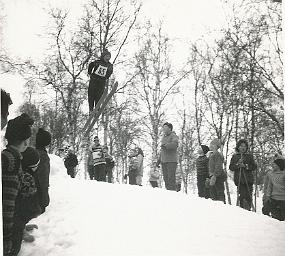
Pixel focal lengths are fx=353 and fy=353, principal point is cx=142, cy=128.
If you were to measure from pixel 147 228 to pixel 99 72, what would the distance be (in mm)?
1947

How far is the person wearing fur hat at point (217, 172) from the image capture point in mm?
2924

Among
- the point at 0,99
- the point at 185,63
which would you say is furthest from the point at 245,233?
the point at 185,63

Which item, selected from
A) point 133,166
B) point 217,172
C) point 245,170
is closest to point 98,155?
point 133,166

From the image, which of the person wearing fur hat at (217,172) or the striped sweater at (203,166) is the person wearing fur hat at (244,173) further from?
the striped sweater at (203,166)

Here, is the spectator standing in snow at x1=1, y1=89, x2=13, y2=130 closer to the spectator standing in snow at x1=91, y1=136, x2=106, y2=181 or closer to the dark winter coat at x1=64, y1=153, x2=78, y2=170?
the dark winter coat at x1=64, y1=153, x2=78, y2=170

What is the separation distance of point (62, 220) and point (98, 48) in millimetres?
2802

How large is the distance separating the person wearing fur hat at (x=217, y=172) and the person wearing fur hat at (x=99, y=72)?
1221mm

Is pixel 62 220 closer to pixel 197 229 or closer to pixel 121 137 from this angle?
pixel 197 229

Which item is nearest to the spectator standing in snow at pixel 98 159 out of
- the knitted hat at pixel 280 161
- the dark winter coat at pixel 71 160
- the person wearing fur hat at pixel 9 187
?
the dark winter coat at pixel 71 160

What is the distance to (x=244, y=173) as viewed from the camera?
271 centimetres

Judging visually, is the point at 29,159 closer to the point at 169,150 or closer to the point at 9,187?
the point at 9,187

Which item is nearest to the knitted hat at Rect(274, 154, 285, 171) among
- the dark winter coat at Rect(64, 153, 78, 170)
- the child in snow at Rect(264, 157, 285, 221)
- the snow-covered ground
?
the child in snow at Rect(264, 157, 285, 221)

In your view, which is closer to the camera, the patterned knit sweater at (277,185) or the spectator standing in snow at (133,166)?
the patterned knit sweater at (277,185)

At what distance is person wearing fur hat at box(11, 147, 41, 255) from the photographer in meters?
1.53
